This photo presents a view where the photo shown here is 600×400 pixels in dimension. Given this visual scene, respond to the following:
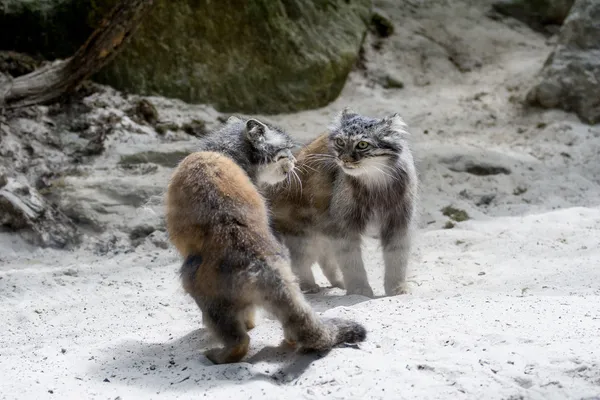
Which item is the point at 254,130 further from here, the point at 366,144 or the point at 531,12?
the point at 531,12

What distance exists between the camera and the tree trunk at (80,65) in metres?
7.60

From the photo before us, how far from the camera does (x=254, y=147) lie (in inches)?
201

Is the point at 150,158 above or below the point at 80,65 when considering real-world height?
below

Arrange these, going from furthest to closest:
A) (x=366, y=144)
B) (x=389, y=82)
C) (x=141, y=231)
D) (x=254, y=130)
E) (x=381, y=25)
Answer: (x=381, y=25)
(x=389, y=82)
(x=141, y=231)
(x=366, y=144)
(x=254, y=130)

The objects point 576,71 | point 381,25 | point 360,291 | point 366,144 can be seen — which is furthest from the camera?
point 381,25

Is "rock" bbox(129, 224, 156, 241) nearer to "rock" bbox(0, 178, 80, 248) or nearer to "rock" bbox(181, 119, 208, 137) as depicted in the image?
"rock" bbox(0, 178, 80, 248)

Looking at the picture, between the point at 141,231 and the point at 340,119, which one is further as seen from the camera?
the point at 141,231

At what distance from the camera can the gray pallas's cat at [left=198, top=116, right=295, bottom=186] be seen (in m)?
5.06

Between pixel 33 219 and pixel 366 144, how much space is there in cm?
292

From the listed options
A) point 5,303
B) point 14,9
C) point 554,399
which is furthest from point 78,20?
point 554,399

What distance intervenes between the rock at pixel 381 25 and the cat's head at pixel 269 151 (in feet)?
18.3

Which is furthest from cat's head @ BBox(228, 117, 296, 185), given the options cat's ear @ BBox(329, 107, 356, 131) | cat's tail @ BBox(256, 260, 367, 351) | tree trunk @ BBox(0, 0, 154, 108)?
tree trunk @ BBox(0, 0, 154, 108)

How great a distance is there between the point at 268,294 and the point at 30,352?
1479 mm

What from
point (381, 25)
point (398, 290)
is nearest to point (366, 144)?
point (398, 290)
